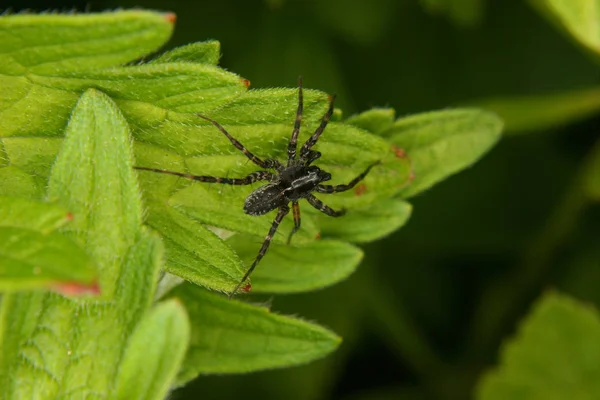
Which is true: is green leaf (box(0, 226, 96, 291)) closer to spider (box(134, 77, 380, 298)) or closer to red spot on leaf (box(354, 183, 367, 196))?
spider (box(134, 77, 380, 298))

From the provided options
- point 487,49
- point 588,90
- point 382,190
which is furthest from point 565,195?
point 382,190

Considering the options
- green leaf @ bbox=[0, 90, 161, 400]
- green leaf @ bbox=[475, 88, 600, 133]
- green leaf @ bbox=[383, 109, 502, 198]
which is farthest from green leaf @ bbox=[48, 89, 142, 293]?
green leaf @ bbox=[475, 88, 600, 133]

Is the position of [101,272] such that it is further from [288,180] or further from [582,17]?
[582,17]

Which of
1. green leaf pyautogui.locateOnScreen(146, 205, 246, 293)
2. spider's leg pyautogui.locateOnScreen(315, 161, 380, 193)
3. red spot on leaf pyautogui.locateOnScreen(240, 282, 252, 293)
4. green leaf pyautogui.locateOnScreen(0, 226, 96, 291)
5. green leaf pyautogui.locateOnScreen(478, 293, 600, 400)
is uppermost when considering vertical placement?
spider's leg pyautogui.locateOnScreen(315, 161, 380, 193)

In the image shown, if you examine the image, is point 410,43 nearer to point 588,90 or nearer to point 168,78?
point 588,90

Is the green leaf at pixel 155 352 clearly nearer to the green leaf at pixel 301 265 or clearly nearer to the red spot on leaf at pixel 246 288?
the red spot on leaf at pixel 246 288

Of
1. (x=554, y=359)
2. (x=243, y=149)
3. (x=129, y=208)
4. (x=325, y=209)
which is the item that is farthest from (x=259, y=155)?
(x=554, y=359)
